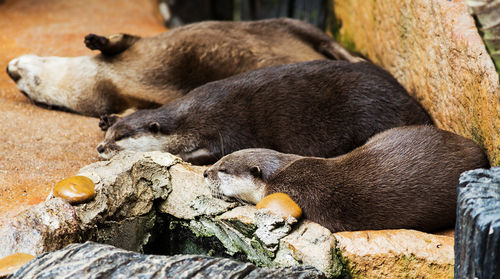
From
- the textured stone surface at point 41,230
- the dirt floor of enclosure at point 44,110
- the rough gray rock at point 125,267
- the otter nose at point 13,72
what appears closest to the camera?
Result: the rough gray rock at point 125,267

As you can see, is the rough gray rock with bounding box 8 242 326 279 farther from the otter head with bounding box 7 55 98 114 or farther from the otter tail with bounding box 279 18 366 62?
the otter tail with bounding box 279 18 366 62

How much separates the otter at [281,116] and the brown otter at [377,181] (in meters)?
0.38

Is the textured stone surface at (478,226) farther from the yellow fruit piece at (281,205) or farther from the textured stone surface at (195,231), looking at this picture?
the yellow fruit piece at (281,205)

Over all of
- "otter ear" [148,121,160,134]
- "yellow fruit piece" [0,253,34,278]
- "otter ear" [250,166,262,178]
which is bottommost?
"yellow fruit piece" [0,253,34,278]

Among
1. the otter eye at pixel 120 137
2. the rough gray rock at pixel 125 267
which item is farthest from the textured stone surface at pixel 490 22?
the otter eye at pixel 120 137

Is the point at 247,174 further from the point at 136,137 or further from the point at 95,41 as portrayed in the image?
the point at 95,41

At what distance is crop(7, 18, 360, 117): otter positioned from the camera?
459cm

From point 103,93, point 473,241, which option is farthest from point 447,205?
point 103,93

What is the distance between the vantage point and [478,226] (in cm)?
193

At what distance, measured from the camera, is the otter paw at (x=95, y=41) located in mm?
4617

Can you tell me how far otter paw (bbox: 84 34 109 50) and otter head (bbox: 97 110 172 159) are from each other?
3.36 feet

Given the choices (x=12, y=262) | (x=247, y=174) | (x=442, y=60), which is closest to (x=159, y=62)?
(x=247, y=174)

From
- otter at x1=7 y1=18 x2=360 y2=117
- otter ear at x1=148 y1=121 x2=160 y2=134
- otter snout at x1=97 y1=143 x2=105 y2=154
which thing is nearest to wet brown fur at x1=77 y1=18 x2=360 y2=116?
otter at x1=7 y1=18 x2=360 y2=117

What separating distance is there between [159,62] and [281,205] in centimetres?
217
